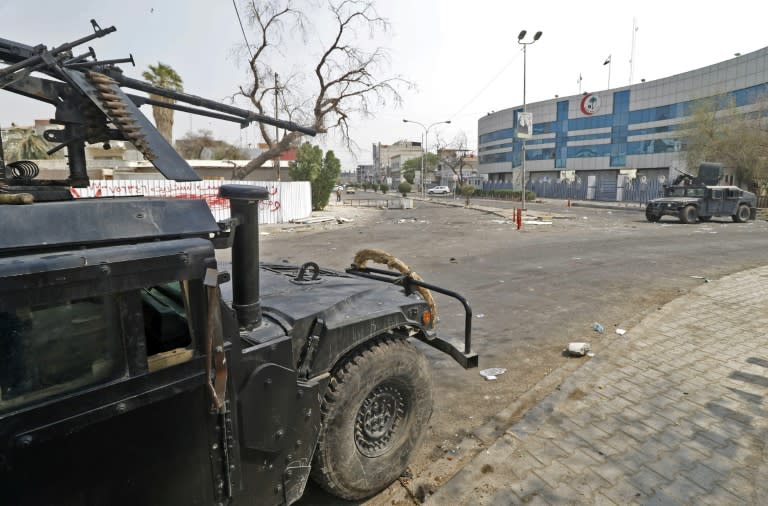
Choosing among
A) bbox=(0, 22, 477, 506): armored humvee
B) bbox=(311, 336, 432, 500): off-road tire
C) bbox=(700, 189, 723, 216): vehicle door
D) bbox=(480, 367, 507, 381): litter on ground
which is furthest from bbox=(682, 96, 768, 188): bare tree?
bbox=(0, 22, 477, 506): armored humvee

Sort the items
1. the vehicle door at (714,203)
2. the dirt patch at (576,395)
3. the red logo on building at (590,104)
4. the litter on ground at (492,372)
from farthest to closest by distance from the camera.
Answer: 1. the red logo on building at (590,104)
2. the vehicle door at (714,203)
3. the litter on ground at (492,372)
4. the dirt patch at (576,395)

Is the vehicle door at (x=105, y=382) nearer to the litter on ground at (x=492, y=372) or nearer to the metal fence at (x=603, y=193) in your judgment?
the litter on ground at (x=492, y=372)

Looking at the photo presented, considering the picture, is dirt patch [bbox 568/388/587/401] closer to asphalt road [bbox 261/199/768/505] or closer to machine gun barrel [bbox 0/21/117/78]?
asphalt road [bbox 261/199/768/505]

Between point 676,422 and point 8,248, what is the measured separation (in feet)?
14.3

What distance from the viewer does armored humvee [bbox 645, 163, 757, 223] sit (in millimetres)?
20703

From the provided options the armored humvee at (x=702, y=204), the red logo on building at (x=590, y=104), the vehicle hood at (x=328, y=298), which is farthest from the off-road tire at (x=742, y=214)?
the red logo on building at (x=590, y=104)

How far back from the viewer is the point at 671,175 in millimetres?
49312

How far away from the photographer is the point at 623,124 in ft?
197

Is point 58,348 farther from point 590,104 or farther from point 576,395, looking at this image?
point 590,104

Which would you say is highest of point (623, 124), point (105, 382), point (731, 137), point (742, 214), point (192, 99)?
point (623, 124)

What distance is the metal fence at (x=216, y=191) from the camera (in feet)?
50.9

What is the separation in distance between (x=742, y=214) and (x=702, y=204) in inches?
130

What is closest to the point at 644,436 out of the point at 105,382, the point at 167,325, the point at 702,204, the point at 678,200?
the point at 167,325

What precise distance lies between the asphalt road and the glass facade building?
1519 inches
